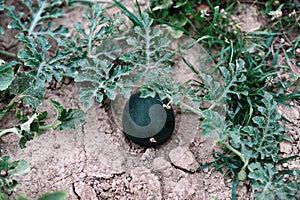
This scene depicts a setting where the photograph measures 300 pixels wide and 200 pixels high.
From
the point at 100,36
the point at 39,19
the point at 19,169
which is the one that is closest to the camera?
the point at 19,169

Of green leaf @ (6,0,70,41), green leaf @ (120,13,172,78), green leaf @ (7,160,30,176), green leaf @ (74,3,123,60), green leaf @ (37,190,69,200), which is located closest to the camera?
green leaf @ (37,190,69,200)

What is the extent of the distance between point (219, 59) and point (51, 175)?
121 centimetres

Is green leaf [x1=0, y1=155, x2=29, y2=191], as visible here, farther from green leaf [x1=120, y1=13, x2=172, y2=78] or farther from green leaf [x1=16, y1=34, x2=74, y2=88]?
green leaf [x1=120, y1=13, x2=172, y2=78]

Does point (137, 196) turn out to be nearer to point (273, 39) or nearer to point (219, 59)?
point (219, 59)

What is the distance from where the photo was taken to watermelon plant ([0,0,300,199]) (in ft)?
8.07

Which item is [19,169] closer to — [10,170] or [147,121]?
[10,170]

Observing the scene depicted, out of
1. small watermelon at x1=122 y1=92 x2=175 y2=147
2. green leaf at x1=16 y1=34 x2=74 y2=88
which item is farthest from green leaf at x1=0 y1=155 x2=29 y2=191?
small watermelon at x1=122 y1=92 x2=175 y2=147

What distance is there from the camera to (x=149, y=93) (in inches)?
102

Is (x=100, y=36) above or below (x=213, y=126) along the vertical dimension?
above

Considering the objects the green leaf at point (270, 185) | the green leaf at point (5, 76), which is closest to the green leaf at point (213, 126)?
the green leaf at point (270, 185)

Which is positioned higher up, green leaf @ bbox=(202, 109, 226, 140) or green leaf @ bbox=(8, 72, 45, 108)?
green leaf @ bbox=(8, 72, 45, 108)

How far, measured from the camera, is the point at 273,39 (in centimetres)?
314

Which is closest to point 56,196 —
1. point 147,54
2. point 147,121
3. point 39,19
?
point 147,121

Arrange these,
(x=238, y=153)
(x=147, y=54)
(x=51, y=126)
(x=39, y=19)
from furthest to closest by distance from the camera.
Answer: (x=39, y=19), (x=147, y=54), (x=51, y=126), (x=238, y=153)
